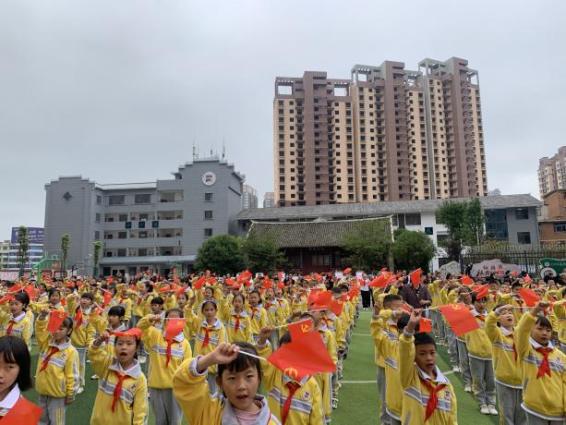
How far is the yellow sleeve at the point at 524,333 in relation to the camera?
4191 mm

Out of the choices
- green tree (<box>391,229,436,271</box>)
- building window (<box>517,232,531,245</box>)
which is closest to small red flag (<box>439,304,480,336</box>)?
green tree (<box>391,229,436,271</box>)

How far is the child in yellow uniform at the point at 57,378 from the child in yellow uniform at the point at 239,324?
2.82 metres

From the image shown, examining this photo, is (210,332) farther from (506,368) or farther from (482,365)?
(482,365)

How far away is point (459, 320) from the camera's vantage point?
394 centimetres

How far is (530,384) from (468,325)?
4.05ft

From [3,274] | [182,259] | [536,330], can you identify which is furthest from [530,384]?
[182,259]

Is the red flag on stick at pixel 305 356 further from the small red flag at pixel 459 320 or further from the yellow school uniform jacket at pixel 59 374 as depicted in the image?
the yellow school uniform jacket at pixel 59 374

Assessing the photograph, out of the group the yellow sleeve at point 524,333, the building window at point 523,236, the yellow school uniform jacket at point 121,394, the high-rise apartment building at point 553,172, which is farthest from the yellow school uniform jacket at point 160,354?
the high-rise apartment building at point 553,172

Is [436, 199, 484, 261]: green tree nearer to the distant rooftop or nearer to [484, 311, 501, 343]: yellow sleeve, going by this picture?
the distant rooftop

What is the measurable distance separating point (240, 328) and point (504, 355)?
4.23 metres

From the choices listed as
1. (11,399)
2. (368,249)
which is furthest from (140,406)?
(368,249)

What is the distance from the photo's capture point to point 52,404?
489cm

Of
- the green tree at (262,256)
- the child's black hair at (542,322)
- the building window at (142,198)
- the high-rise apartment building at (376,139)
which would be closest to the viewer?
the child's black hair at (542,322)

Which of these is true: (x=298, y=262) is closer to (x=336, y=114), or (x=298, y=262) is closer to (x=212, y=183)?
(x=212, y=183)
